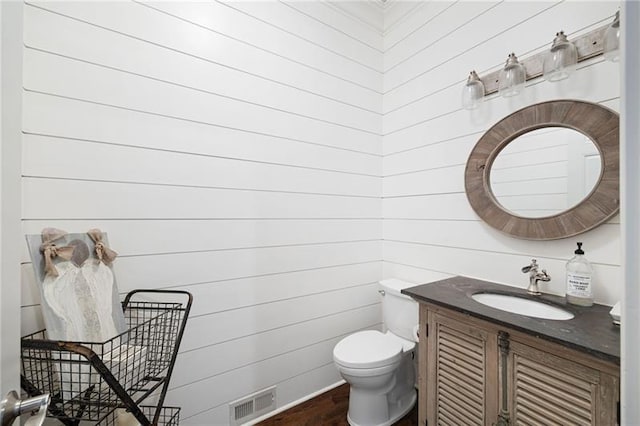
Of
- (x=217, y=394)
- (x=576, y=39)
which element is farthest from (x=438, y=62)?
(x=217, y=394)

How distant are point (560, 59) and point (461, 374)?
154 centimetres

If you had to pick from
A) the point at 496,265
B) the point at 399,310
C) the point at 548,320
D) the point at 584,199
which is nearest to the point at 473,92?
the point at 584,199

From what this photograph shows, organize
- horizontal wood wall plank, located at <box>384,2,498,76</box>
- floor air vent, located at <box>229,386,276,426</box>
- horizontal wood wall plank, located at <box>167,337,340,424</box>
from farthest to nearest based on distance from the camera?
horizontal wood wall plank, located at <box>384,2,498,76</box> → floor air vent, located at <box>229,386,276,426</box> → horizontal wood wall plank, located at <box>167,337,340,424</box>

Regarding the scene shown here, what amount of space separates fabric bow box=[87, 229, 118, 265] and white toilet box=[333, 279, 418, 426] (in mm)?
1263

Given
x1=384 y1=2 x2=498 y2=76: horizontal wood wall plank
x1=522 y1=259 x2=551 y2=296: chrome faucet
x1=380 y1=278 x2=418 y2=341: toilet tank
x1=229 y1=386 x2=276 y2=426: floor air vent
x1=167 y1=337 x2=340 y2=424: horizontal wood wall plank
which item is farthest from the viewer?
x1=380 y1=278 x2=418 y2=341: toilet tank

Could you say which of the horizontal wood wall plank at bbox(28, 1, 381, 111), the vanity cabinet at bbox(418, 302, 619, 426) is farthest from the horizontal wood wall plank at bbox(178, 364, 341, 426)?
the horizontal wood wall plank at bbox(28, 1, 381, 111)

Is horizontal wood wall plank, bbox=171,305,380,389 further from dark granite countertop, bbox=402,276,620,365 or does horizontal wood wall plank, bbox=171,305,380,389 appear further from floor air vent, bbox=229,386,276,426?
dark granite countertop, bbox=402,276,620,365

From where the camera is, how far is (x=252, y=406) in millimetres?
1694

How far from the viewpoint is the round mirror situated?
1.31 metres

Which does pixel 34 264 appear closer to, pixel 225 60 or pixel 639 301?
pixel 225 60

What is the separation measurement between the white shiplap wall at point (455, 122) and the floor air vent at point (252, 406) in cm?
123

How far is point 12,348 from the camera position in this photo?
555mm

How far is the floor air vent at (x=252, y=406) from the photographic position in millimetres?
1631

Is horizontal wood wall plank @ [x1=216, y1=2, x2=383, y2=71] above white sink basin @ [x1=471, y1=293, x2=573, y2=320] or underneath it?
above
